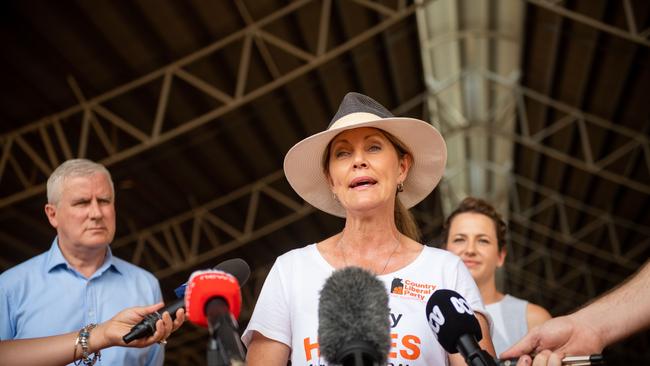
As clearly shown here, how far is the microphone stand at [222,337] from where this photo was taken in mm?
1541

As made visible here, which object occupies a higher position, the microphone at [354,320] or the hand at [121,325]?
the hand at [121,325]

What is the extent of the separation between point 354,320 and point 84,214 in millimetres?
2005

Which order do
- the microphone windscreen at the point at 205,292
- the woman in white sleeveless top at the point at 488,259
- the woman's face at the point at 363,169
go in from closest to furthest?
the microphone windscreen at the point at 205,292 → the woman's face at the point at 363,169 → the woman in white sleeveless top at the point at 488,259

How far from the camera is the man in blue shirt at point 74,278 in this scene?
10.4 feet

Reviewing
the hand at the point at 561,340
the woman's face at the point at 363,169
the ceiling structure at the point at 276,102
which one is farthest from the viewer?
the ceiling structure at the point at 276,102

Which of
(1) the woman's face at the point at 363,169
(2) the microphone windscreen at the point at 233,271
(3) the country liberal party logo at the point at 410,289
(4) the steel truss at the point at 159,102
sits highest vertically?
(4) the steel truss at the point at 159,102

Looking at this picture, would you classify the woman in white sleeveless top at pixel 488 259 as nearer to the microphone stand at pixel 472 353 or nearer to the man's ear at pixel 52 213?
the man's ear at pixel 52 213

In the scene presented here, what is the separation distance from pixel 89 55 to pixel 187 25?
40.8 inches

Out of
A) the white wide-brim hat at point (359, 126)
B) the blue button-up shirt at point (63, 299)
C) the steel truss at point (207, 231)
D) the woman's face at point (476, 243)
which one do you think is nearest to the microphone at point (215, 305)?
the white wide-brim hat at point (359, 126)

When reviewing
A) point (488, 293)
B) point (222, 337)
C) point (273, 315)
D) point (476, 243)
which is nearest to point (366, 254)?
point (273, 315)

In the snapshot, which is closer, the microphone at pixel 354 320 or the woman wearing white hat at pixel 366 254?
the microphone at pixel 354 320

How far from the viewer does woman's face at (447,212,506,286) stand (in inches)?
165

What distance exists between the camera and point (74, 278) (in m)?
3.32

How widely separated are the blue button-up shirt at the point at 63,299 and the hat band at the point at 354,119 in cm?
135
